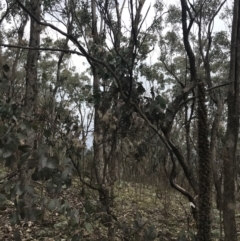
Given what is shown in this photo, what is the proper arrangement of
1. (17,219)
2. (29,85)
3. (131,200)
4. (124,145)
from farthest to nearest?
(131,200) < (29,85) < (124,145) < (17,219)

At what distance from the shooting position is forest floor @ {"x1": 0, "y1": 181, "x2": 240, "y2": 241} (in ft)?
8.14

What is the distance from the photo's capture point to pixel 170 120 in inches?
112

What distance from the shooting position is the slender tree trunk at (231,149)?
3200mm

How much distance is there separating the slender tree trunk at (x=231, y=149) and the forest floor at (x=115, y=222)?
1.25 ft

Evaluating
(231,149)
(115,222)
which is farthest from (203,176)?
(231,149)

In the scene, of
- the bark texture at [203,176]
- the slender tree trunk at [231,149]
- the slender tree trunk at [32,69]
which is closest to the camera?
the bark texture at [203,176]

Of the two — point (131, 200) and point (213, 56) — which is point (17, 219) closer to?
point (131, 200)

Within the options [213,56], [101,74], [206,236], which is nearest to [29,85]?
[101,74]

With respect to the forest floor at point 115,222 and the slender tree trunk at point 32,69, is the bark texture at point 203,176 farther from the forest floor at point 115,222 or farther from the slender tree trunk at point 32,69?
the slender tree trunk at point 32,69

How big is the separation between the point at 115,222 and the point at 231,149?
1277 mm

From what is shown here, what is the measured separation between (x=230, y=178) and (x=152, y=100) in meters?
1.11

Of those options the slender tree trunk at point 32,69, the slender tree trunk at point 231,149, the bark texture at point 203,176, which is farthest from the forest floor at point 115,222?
the slender tree trunk at point 32,69

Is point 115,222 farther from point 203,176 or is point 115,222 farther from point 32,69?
point 32,69

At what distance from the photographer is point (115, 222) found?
2.77 metres
